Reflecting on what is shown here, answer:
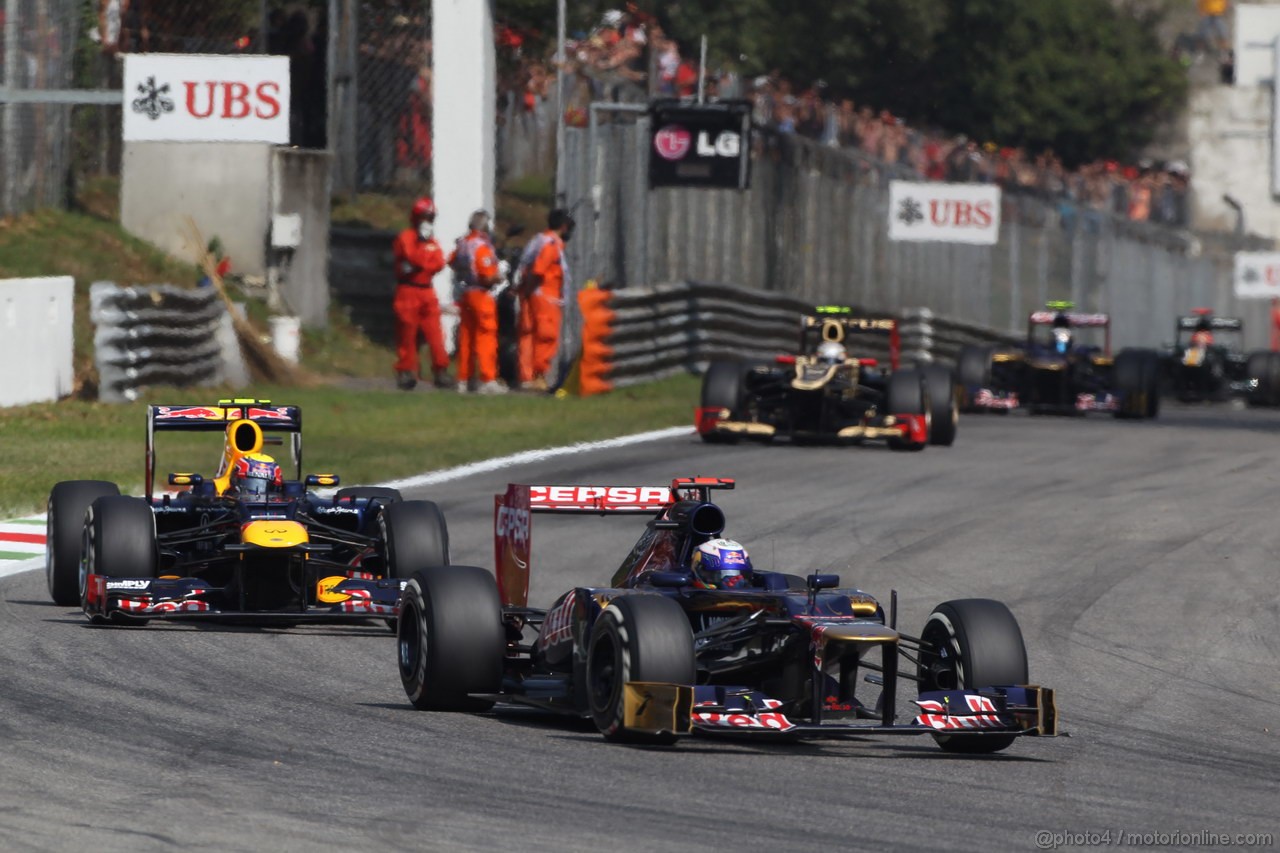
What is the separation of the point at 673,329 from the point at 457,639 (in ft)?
63.5

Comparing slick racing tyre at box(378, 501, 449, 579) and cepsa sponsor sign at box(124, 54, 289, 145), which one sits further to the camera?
cepsa sponsor sign at box(124, 54, 289, 145)

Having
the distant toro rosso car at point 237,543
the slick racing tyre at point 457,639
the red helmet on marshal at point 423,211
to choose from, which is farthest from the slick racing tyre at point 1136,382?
the slick racing tyre at point 457,639

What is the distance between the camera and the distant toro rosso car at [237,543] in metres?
11.4

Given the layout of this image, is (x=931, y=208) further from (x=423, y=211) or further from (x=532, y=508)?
(x=532, y=508)

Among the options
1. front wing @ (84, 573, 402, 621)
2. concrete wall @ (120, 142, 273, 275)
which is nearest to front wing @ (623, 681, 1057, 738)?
front wing @ (84, 573, 402, 621)

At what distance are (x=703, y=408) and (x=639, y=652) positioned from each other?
13824 mm

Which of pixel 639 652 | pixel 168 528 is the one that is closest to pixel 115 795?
pixel 639 652

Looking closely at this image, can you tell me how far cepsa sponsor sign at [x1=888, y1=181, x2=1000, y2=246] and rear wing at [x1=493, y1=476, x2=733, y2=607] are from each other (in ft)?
81.3

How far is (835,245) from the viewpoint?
33906mm

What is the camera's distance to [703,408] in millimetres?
22078

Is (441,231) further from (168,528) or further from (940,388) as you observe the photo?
(168,528)

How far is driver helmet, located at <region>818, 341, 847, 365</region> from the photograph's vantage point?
2223 centimetres

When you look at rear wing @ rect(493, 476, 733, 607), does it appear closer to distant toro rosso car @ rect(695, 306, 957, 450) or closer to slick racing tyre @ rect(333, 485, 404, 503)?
slick racing tyre @ rect(333, 485, 404, 503)

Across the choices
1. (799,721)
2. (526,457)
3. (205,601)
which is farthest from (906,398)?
(799,721)
